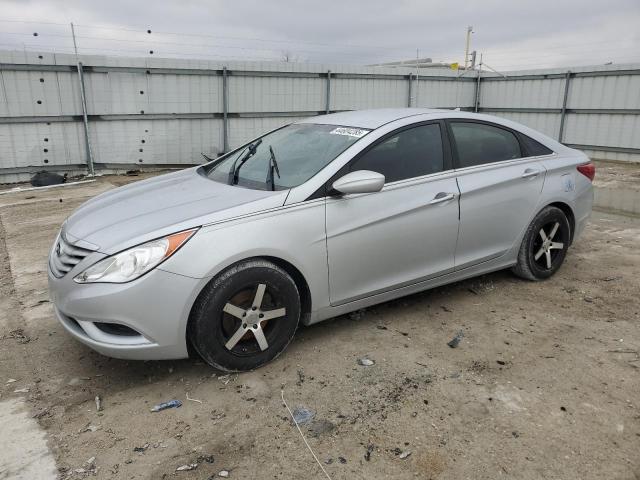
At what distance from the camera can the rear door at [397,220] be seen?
3.36 m

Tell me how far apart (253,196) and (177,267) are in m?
0.70

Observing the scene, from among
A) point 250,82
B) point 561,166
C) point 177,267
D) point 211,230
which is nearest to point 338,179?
point 211,230

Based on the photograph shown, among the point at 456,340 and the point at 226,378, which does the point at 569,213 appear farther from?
the point at 226,378

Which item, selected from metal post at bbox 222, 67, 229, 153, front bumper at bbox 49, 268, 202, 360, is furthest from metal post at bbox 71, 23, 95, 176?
front bumper at bbox 49, 268, 202, 360

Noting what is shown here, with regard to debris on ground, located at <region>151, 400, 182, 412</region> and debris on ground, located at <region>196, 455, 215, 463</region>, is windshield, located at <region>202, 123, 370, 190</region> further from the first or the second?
debris on ground, located at <region>196, 455, 215, 463</region>

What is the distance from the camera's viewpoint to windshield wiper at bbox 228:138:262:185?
147 inches

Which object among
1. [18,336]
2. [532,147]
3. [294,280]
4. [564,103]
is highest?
[564,103]

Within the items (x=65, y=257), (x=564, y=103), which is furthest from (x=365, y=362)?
(x=564, y=103)

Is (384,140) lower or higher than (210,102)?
lower

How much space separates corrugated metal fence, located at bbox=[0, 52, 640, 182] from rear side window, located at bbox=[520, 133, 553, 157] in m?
8.80

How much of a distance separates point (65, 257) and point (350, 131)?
2.08m

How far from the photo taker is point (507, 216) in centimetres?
419

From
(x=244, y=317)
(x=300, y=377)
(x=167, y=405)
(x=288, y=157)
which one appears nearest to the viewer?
(x=167, y=405)

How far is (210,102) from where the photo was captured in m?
11.9
